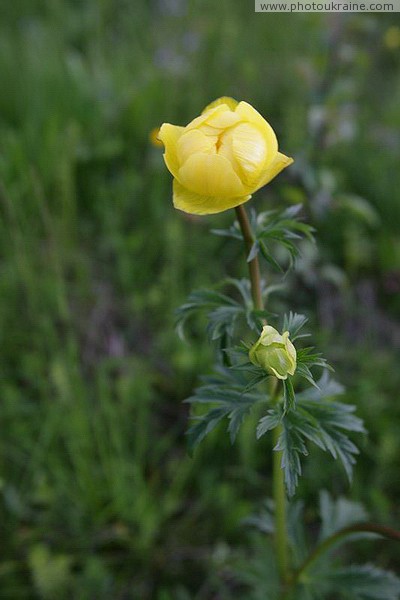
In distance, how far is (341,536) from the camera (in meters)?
0.94

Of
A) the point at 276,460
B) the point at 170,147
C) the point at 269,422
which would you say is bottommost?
the point at 276,460

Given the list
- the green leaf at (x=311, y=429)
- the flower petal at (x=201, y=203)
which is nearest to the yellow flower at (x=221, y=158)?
the flower petal at (x=201, y=203)

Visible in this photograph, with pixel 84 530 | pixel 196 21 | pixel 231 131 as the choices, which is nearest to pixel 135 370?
pixel 84 530

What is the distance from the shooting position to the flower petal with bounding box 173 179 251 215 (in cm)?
76

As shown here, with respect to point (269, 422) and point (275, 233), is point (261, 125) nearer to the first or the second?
point (275, 233)

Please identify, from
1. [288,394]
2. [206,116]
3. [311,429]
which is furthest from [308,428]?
[206,116]

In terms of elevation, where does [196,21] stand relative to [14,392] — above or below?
above

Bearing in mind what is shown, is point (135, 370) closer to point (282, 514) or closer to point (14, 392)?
point (14, 392)

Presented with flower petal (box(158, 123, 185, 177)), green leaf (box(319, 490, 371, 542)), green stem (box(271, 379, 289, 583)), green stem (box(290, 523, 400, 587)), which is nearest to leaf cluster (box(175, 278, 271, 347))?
green stem (box(271, 379, 289, 583))

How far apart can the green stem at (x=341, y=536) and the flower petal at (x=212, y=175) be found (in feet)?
1.61

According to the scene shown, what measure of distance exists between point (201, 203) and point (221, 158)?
7 cm

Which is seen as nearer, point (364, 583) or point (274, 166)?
point (274, 166)

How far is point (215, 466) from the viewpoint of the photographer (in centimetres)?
152

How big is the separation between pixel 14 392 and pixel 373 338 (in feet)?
3.34
